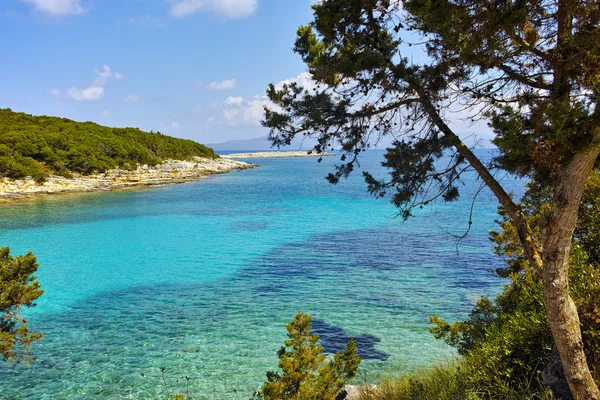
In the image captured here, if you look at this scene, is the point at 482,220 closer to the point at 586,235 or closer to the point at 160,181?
the point at 586,235

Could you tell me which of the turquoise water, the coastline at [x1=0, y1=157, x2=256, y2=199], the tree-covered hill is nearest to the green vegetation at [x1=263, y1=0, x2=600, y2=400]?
the turquoise water

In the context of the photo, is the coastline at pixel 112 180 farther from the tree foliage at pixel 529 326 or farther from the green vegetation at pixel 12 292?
the tree foliage at pixel 529 326

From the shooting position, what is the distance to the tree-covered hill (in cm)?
4546

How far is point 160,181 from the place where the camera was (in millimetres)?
58000

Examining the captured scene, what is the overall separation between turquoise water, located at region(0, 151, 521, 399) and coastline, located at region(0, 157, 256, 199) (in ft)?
30.2

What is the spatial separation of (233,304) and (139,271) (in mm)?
7595

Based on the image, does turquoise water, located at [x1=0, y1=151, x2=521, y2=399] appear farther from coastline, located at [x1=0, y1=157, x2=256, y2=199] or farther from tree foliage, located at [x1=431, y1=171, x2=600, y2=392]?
coastline, located at [x1=0, y1=157, x2=256, y2=199]

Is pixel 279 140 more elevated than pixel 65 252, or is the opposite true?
pixel 279 140

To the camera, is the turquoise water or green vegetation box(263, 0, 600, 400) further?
the turquoise water

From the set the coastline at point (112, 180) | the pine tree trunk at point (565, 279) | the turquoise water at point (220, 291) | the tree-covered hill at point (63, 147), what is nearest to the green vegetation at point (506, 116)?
the pine tree trunk at point (565, 279)

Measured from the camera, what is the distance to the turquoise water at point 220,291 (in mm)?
9914

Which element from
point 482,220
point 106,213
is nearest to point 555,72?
point 482,220

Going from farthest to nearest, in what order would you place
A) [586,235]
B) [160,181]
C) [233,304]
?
[160,181]
[233,304]
[586,235]

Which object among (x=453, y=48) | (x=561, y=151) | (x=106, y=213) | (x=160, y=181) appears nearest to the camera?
(x=561, y=151)
